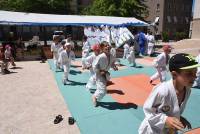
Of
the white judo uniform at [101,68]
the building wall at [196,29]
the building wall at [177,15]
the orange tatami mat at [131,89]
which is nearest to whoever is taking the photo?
the white judo uniform at [101,68]

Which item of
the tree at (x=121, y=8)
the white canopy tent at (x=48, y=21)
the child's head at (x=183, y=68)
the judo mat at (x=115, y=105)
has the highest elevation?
the tree at (x=121, y=8)

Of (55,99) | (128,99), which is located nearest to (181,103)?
(128,99)

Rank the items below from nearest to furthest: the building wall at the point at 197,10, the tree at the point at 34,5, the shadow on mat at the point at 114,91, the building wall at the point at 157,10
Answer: the shadow on mat at the point at 114,91 → the tree at the point at 34,5 → the building wall at the point at 197,10 → the building wall at the point at 157,10

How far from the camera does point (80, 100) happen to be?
790 centimetres

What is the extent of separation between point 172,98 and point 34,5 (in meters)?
36.4

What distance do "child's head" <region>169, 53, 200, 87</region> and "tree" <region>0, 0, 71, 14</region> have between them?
118 feet

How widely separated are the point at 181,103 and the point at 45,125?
417 cm

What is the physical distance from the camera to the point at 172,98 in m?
2.61

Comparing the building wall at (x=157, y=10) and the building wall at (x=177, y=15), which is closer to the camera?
the building wall at (x=157, y=10)

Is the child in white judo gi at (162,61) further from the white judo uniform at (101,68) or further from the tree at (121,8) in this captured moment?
the tree at (121,8)

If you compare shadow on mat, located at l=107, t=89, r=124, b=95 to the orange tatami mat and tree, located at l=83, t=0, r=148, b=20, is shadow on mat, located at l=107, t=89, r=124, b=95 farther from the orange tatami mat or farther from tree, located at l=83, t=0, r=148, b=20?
tree, located at l=83, t=0, r=148, b=20

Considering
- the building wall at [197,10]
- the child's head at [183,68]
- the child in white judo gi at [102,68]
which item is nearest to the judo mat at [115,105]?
the child in white judo gi at [102,68]

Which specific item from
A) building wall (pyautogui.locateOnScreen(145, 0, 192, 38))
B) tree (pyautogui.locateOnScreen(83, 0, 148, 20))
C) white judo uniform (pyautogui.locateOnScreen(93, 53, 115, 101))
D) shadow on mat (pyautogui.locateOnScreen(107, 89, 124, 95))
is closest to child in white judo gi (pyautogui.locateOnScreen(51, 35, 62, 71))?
shadow on mat (pyautogui.locateOnScreen(107, 89, 124, 95))

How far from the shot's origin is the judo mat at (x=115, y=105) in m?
5.92
